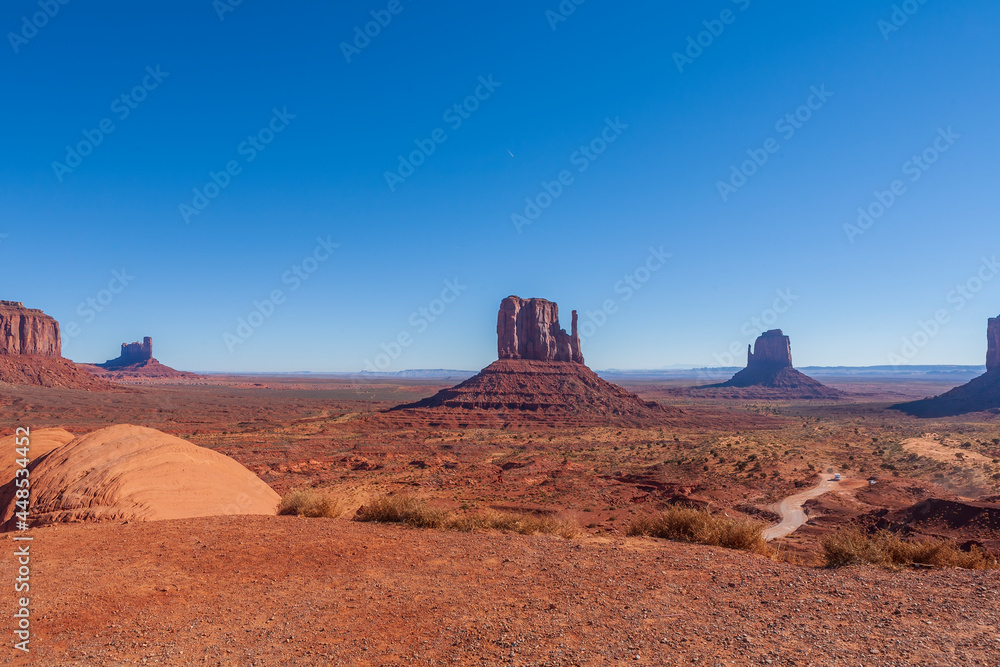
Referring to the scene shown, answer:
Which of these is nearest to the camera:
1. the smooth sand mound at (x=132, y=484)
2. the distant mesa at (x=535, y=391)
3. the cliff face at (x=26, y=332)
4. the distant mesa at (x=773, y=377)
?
the smooth sand mound at (x=132, y=484)

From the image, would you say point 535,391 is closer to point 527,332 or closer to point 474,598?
point 527,332

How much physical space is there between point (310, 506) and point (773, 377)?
508ft

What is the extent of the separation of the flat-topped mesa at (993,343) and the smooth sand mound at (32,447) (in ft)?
416

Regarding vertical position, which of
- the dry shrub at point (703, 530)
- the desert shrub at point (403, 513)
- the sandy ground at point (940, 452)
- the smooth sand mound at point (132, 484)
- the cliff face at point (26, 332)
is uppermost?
the cliff face at point (26, 332)

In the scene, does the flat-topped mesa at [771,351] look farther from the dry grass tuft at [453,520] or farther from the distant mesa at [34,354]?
the distant mesa at [34,354]

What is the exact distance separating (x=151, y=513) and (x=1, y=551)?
8.77ft

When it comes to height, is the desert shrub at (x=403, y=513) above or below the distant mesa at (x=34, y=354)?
below

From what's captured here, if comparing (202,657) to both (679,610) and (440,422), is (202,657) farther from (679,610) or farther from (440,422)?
(440,422)

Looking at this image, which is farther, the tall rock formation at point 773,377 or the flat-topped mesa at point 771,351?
the flat-topped mesa at point 771,351

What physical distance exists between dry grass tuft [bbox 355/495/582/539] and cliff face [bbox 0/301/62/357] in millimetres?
137112

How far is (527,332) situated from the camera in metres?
86.2

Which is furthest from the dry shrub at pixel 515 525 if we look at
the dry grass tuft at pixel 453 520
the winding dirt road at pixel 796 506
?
the winding dirt road at pixel 796 506

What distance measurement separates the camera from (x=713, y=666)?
497cm

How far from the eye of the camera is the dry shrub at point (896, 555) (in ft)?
29.1
